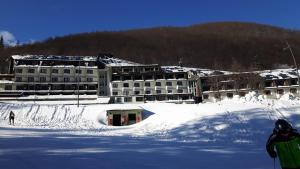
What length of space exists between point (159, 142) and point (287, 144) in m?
14.4

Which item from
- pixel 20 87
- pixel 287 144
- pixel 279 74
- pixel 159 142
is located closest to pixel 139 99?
pixel 20 87

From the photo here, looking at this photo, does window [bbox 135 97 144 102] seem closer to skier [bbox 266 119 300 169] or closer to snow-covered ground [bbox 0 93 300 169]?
snow-covered ground [bbox 0 93 300 169]

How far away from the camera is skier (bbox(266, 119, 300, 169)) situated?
712 centimetres

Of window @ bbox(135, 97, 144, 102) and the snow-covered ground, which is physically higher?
window @ bbox(135, 97, 144, 102)

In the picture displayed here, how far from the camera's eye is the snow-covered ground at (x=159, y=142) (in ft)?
41.0

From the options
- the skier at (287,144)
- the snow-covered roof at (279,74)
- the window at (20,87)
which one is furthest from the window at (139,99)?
the skier at (287,144)

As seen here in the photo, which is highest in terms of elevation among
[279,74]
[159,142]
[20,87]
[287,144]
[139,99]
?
[279,74]

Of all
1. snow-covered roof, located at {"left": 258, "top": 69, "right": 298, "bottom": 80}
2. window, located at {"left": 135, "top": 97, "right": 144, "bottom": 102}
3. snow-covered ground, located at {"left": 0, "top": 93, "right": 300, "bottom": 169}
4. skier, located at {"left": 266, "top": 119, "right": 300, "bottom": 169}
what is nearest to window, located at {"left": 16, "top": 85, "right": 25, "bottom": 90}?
window, located at {"left": 135, "top": 97, "right": 144, "bottom": 102}

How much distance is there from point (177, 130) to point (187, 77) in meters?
71.3

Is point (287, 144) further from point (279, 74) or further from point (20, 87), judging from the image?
point (279, 74)

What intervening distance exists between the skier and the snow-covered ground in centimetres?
513

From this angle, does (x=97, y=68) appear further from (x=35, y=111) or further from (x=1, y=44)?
(x=1, y=44)

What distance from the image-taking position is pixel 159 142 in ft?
69.7

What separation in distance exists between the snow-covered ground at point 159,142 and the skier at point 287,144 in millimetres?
5128
